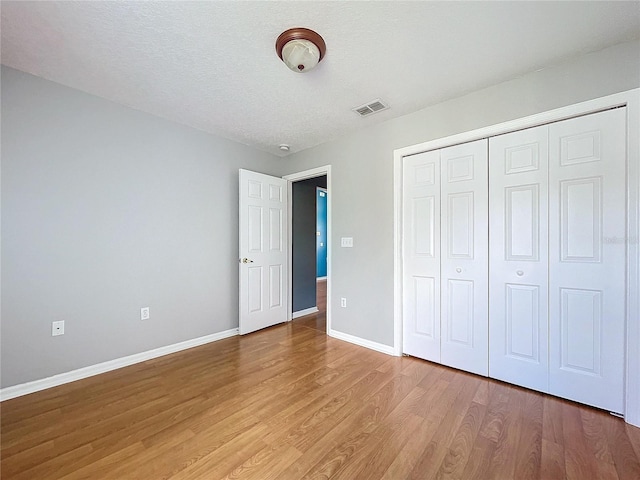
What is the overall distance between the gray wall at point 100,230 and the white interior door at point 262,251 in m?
0.25

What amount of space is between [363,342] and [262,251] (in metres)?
1.68

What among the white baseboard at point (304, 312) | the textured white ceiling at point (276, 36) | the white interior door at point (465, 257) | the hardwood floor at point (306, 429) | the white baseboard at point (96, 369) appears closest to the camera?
the hardwood floor at point (306, 429)

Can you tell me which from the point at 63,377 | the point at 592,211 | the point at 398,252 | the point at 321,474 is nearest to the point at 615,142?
the point at 592,211

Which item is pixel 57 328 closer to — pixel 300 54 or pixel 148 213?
pixel 148 213

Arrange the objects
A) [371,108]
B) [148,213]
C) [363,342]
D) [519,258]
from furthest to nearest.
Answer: [363,342] → [148,213] → [371,108] → [519,258]

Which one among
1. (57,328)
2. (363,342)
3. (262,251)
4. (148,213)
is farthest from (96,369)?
(363,342)

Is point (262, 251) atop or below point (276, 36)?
below

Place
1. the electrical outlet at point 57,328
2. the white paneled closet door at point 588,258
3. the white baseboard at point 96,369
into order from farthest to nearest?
the electrical outlet at point 57,328 → the white baseboard at point 96,369 → the white paneled closet door at point 588,258

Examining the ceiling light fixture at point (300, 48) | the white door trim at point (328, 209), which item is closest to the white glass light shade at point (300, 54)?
the ceiling light fixture at point (300, 48)

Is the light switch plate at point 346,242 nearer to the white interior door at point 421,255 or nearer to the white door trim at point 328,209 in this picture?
the white door trim at point 328,209

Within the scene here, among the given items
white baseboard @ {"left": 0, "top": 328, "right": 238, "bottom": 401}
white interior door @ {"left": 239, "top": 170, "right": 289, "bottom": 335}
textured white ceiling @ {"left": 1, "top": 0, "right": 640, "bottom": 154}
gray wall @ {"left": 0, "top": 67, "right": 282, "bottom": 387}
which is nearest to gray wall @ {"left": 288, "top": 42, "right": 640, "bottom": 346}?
textured white ceiling @ {"left": 1, "top": 0, "right": 640, "bottom": 154}

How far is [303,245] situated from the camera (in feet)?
13.7

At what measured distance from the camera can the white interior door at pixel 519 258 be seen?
1.96 m

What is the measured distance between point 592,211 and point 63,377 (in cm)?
418
